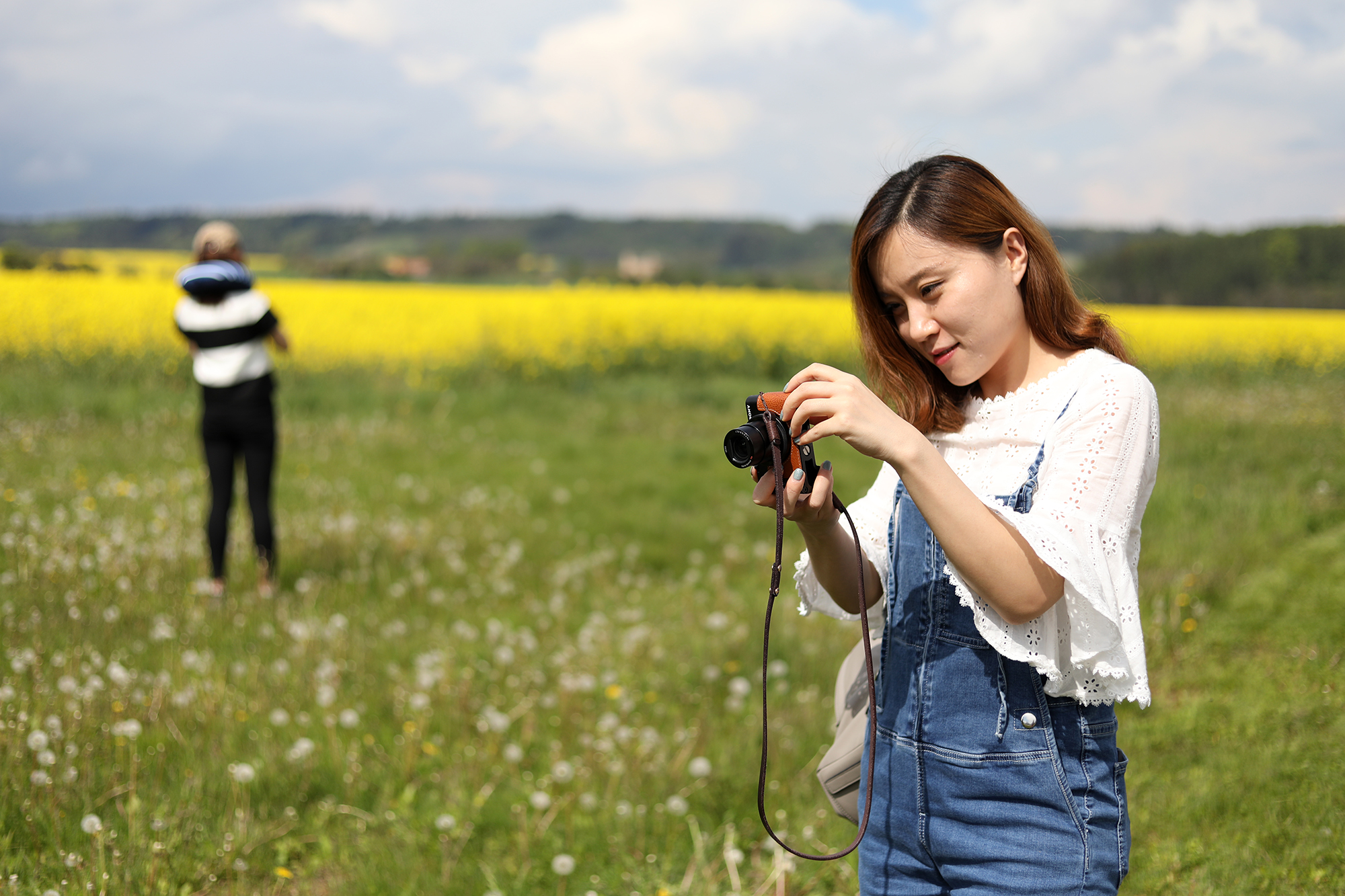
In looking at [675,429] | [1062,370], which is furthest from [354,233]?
[1062,370]

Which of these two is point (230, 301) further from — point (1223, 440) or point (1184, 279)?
point (1184, 279)

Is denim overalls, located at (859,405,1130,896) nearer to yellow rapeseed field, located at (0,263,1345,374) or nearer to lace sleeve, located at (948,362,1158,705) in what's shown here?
lace sleeve, located at (948,362,1158,705)

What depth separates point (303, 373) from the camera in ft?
42.9

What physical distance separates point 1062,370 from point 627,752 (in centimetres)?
225

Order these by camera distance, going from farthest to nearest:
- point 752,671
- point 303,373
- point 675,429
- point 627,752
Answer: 1. point 303,373
2. point 675,429
3. point 752,671
4. point 627,752

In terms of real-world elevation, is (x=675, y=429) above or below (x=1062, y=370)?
below

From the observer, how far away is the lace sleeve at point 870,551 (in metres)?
1.82

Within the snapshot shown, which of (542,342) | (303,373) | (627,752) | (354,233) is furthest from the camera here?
(354,233)

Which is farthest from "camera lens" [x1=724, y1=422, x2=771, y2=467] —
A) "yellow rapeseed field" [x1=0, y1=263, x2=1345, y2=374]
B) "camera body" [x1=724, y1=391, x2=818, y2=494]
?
"yellow rapeseed field" [x1=0, y1=263, x2=1345, y2=374]

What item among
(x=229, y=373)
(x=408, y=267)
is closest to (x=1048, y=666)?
(x=229, y=373)

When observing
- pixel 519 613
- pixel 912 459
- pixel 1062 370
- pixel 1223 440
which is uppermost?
pixel 1062 370

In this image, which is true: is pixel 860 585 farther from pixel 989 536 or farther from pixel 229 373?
pixel 229 373

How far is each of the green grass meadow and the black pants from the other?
1.01 ft

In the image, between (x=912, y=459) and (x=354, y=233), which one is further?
(x=354, y=233)
